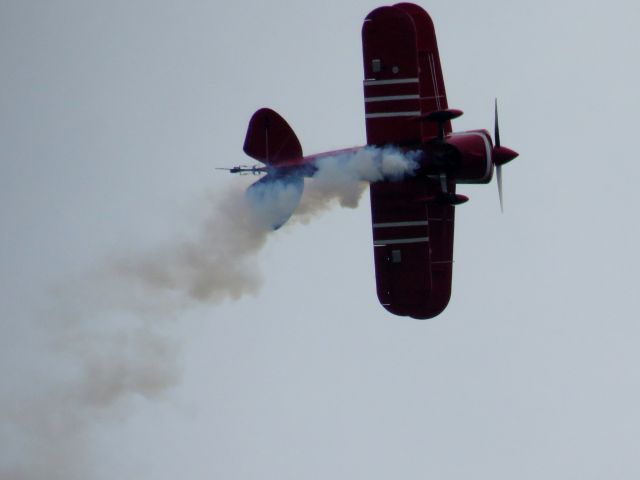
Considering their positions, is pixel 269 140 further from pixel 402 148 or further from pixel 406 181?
pixel 406 181

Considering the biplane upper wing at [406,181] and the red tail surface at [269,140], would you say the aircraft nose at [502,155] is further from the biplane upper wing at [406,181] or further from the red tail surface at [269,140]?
the red tail surface at [269,140]

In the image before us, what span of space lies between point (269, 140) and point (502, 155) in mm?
5641

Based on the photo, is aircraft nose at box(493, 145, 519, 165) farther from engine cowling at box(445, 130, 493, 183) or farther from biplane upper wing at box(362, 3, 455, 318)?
biplane upper wing at box(362, 3, 455, 318)

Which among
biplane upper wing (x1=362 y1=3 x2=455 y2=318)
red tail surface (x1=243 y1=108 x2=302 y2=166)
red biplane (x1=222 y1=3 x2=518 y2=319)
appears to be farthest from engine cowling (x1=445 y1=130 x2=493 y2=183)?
red tail surface (x1=243 y1=108 x2=302 y2=166)

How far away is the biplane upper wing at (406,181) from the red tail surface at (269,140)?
1948mm

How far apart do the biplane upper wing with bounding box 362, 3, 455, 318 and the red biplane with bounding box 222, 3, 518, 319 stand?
2cm

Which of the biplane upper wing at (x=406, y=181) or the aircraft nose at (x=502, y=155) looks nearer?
the biplane upper wing at (x=406, y=181)

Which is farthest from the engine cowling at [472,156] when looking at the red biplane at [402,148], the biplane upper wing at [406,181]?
the biplane upper wing at [406,181]

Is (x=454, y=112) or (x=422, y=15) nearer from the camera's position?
(x=454, y=112)

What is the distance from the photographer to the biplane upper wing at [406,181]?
42.0 m

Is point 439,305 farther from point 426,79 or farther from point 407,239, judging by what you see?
point 426,79

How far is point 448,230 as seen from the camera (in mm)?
43906

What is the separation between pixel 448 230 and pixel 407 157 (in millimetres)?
2810

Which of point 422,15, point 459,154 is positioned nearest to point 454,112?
point 459,154
